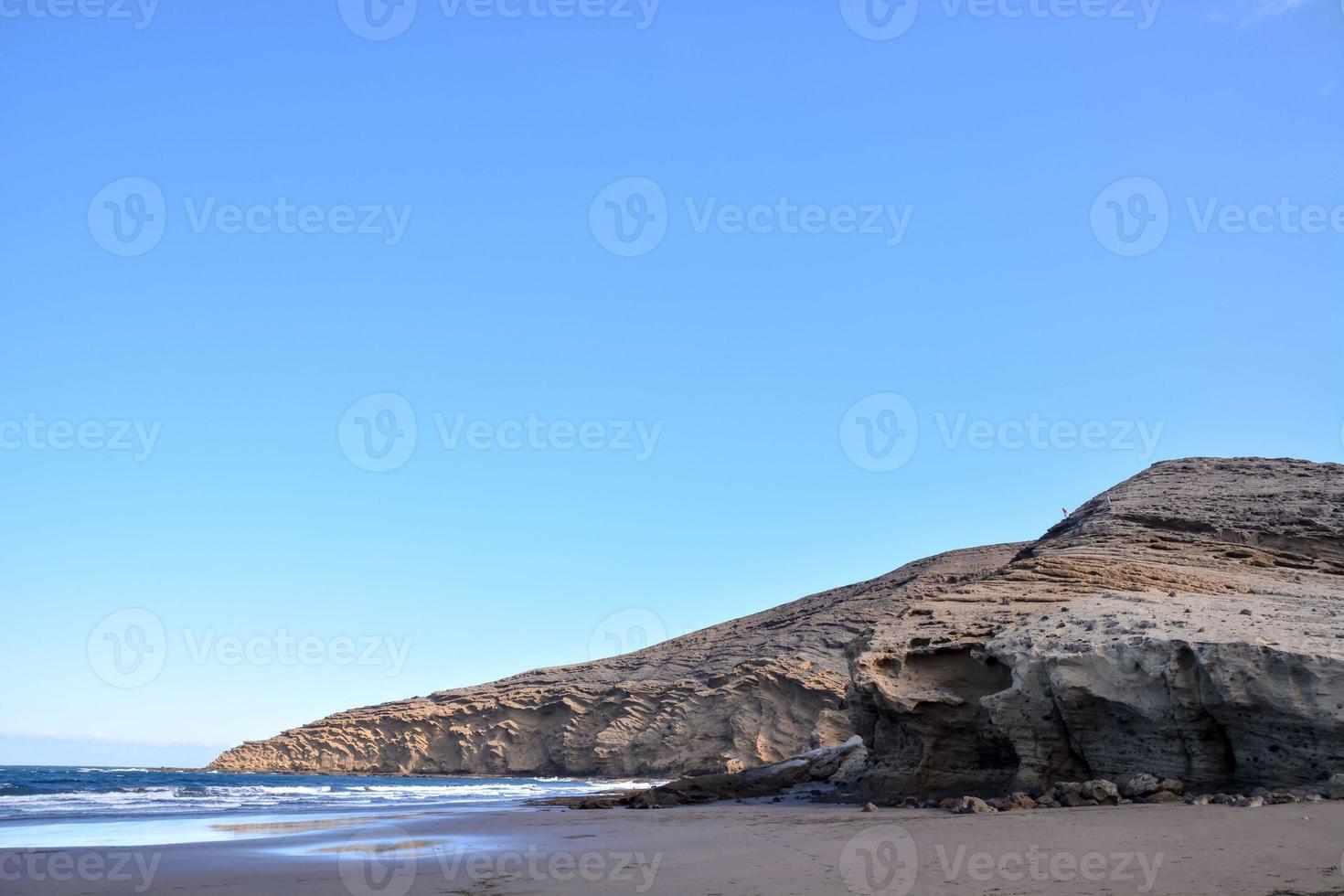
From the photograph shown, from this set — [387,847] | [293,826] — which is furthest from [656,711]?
[387,847]

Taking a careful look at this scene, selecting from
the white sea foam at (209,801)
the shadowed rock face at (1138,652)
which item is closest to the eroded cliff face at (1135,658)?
the shadowed rock face at (1138,652)

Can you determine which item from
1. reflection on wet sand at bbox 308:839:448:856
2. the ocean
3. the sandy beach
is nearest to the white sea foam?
the ocean

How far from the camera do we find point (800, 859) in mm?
9156

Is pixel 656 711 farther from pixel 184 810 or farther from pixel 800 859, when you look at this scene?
pixel 800 859

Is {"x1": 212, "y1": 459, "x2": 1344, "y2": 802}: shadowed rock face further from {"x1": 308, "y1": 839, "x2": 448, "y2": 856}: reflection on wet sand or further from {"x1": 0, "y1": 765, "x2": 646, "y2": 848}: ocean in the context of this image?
{"x1": 0, "y1": 765, "x2": 646, "y2": 848}: ocean

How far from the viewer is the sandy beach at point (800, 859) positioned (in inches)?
289

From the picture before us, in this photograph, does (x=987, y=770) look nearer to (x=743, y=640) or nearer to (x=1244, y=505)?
(x=1244, y=505)

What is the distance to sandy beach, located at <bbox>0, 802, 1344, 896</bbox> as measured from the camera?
24.1 ft

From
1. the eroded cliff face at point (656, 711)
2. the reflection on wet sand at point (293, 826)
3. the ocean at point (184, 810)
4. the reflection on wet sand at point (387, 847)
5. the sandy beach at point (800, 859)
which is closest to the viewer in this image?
the sandy beach at point (800, 859)

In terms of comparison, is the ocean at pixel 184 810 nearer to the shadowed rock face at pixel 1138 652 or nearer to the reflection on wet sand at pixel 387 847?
the reflection on wet sand at pixel 387 847

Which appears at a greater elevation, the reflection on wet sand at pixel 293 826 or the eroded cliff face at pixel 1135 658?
the eroded cliff face at pixel 1135 658

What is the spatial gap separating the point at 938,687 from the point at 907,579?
40.0 m

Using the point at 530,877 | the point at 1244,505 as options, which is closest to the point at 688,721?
the point at 1244,505

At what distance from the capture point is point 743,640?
5556cm
